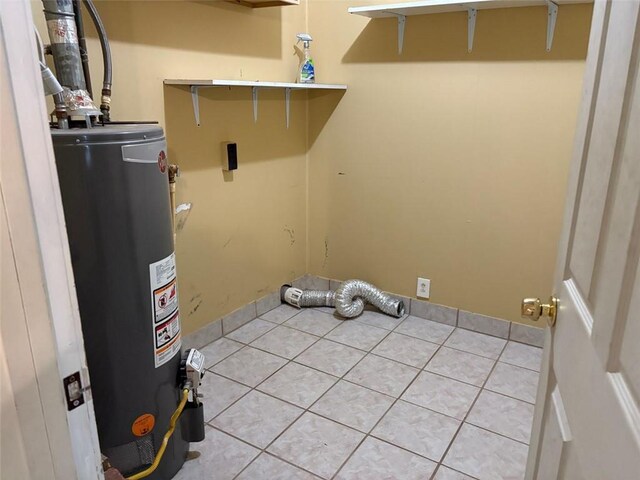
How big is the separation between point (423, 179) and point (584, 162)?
191cm

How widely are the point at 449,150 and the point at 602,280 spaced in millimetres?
2048

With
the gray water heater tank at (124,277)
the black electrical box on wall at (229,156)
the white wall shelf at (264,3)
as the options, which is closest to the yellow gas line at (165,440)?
the gray water heater tank at (124,277)

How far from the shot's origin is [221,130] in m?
2.50

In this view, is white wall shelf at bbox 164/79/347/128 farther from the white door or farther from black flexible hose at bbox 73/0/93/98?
the white door

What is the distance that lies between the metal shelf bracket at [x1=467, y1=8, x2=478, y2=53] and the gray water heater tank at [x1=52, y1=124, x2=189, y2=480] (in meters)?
Answer: 1.73

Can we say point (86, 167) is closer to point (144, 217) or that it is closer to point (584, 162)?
point (144, 217)

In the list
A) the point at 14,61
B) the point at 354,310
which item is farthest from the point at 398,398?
the point at 14,61

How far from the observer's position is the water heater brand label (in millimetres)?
1509

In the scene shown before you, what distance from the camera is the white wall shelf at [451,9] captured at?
2234 millimetres

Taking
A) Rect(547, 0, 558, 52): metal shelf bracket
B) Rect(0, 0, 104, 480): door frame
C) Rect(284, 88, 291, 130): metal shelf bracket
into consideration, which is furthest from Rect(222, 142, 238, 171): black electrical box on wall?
Rect(0, 0, 104, 480): door frame

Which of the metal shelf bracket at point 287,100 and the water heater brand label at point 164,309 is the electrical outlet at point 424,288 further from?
the water heater brand label at point 164,309

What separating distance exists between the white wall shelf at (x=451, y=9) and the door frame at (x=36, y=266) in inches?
85.7

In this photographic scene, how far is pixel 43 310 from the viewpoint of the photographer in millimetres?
587

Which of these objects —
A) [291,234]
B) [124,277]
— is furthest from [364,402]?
[291,234]
